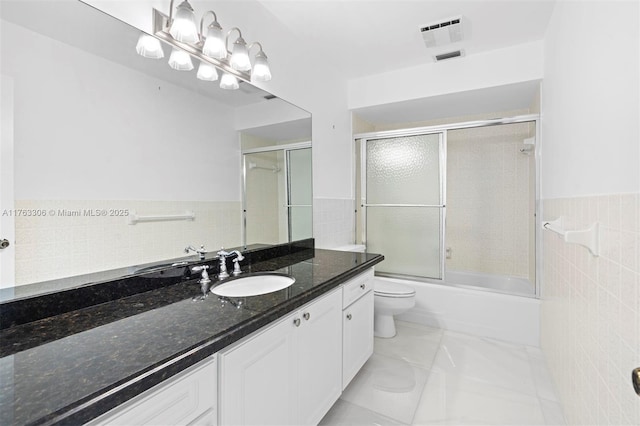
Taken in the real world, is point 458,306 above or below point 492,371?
above

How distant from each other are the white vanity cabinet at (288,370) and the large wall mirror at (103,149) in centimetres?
65

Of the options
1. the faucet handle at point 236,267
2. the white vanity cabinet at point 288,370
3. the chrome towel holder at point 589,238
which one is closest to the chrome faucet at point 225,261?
the faucet handle at point 236,267

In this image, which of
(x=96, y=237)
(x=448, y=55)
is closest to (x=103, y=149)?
(x=96, y=237)

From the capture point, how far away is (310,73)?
101 inches

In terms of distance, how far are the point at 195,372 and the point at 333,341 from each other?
2.94 feet

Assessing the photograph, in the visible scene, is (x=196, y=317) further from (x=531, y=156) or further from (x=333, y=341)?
(x=531, y=156)

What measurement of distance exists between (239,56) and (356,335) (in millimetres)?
1738

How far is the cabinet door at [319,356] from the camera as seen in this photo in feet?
4.36

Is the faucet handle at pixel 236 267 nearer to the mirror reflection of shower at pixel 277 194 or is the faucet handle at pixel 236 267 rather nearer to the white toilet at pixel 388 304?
the mirror reflection of shower at pixel 277 194

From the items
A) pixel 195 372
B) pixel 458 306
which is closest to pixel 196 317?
pixel 195 372

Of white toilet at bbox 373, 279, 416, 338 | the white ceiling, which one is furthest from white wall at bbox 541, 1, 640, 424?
white toilet at bbox 373, 279, 416, 338

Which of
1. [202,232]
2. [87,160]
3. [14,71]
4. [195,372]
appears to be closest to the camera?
[195,372]

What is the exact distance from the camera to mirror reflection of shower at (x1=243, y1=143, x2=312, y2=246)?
1.90m

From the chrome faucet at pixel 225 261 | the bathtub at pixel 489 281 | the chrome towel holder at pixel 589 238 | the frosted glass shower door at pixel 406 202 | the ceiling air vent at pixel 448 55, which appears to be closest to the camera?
the chrome towel holder at pixel 589 238
